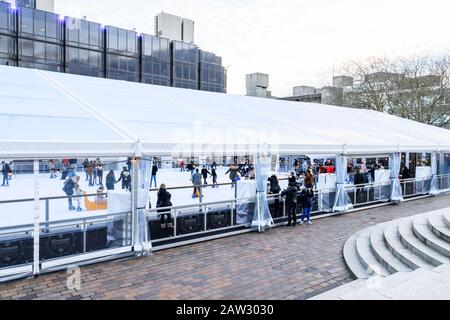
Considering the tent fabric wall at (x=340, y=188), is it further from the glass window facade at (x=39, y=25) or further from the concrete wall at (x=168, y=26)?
the concrete wall at (x=168, y=26)

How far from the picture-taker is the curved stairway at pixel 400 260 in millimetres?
5312

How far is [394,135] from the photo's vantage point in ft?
52.5

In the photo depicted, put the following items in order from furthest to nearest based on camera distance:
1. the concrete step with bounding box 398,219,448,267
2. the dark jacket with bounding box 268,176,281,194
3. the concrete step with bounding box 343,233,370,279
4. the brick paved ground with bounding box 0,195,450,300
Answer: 1. the dark jacket with bounding box 268,176,281,194
2. the concrete step with bounding box 398,219,448,267
3. the concrete step with bounding box 343,233,370,279
4. the brick paved ground with bounding box 0,195,450,300

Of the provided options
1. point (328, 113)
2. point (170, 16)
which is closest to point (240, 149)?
point (328, 113)

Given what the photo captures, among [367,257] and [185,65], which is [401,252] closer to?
[367,257]

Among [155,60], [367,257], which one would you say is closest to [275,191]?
[367,257]

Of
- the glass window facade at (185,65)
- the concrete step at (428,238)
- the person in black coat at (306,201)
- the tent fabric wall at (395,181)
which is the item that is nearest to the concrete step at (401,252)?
the concrete step at (428,238)

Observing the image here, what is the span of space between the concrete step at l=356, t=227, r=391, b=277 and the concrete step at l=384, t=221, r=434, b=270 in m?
0.41

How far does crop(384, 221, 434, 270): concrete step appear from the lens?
6770 mm

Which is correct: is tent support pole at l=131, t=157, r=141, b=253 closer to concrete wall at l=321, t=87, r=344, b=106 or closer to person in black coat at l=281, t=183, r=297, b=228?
person in black coat at l=281, t=183, r=297, b=228

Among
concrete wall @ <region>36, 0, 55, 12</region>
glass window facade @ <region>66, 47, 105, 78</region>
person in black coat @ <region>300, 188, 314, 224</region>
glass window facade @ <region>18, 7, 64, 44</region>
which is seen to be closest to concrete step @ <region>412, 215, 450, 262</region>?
person in black coat @ <region>300, 188, 314, 224</region>

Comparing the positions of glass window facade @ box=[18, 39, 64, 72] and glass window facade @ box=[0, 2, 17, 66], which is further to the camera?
glass window facade @ box=[18, 39, 64, 72]

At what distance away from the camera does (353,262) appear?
23.9ft
